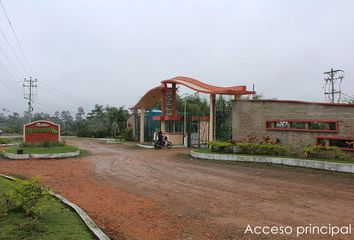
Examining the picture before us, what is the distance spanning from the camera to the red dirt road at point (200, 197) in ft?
17.2

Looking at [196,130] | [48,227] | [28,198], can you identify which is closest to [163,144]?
[196,130]

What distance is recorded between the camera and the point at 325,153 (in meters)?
12.1

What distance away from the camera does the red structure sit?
17.4m

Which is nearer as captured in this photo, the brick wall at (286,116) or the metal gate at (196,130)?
the brick wall at (286,116)

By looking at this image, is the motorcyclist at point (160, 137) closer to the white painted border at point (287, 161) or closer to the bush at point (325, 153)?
the white painted border at point (287, 161)

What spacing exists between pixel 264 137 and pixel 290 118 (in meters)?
1.56

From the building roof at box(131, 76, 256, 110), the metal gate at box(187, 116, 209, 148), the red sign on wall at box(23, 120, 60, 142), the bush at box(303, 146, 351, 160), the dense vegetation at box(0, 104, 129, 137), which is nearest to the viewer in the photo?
the bush at box(303, 146, 351, 160)

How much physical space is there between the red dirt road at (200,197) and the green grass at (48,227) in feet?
1.69

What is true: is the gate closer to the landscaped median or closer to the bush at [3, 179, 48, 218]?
the landscaped median

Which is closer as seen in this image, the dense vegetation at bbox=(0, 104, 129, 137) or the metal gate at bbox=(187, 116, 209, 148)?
the metal gate at bbox=(187, 116, 209, 148)

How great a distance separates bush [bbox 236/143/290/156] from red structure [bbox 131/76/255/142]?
12.2 ft

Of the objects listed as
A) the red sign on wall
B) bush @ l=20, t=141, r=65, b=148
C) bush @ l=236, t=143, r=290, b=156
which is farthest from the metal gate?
the red sign on wall

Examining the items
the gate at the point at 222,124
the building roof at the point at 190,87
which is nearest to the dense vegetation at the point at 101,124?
the building roof at the point at 190,87

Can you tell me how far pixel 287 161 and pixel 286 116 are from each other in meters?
2.44
